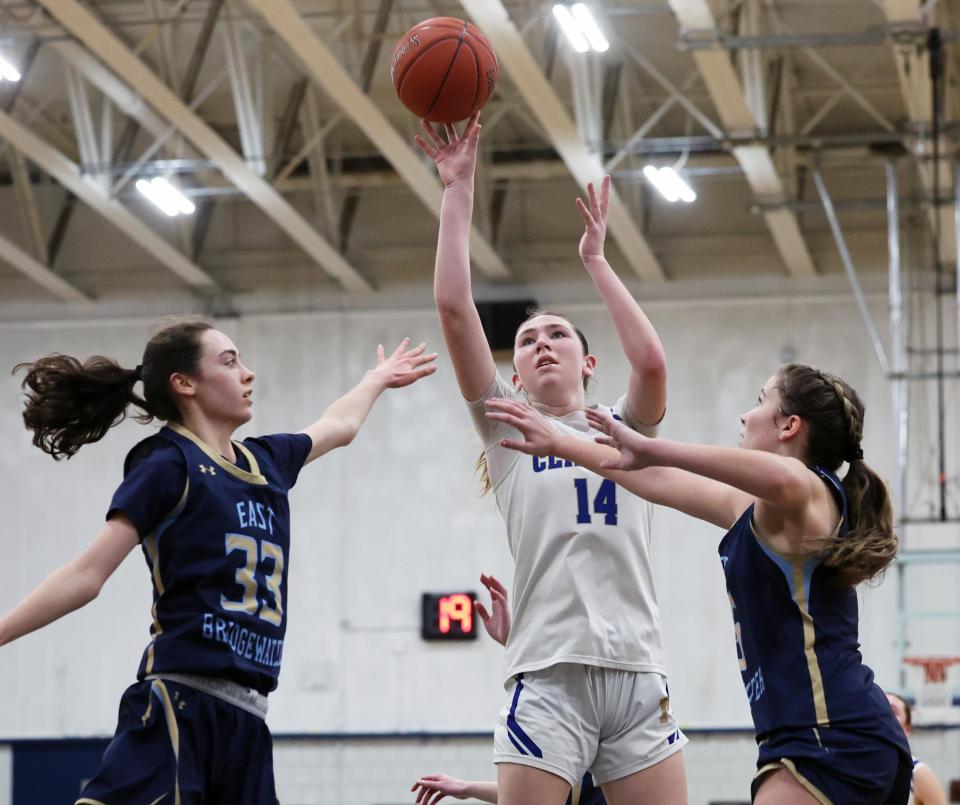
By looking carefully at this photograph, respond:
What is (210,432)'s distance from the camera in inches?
169

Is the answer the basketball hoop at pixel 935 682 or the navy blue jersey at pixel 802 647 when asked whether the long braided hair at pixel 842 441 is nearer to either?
the navy blue jersey at pixel 802 647

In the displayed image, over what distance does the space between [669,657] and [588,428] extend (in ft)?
32.1

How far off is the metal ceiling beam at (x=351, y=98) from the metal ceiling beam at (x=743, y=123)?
8.07ft

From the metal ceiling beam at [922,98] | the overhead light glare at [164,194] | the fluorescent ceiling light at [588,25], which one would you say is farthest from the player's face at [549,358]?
the overhead light glare at [164,194]

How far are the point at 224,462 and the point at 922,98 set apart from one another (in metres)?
8.90

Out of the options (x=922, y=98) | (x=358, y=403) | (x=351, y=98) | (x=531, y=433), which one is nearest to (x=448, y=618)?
(x=351, y=98)

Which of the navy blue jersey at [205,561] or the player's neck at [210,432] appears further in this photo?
the player's neck at [210,432]

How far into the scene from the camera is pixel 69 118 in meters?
15.2

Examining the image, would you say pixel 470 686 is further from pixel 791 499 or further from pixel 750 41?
pixel 791 499

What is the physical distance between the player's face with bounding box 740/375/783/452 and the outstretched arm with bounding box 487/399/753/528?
0.20 meters

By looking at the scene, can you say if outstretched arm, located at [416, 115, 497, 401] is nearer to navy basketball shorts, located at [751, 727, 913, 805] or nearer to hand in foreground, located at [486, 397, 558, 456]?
hand in foreground, located at [486, 397, 558, 456]

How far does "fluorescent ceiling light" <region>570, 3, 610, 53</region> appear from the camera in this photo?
31.5 feet

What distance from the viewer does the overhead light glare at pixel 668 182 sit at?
38.7 ft

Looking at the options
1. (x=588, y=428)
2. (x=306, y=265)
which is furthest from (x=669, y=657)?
(x=588, y=428)
